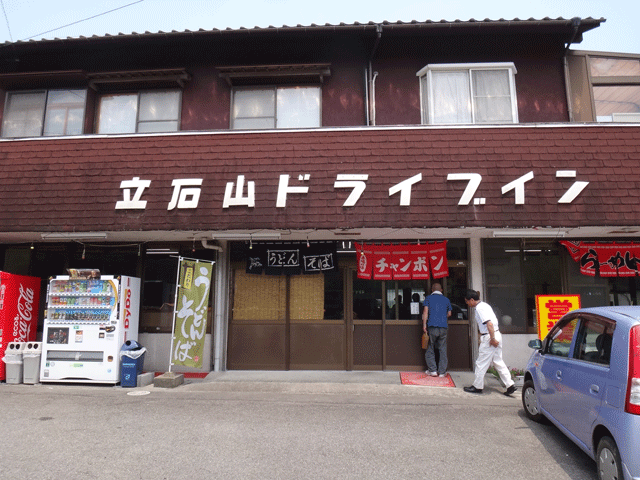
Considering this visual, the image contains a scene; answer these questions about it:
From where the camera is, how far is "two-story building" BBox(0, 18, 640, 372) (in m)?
8.17

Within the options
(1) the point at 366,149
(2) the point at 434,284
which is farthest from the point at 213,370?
(1) the point at 366,149

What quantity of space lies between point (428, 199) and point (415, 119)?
288 cm

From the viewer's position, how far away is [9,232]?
8719 millimetres

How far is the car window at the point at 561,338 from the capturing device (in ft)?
16.8

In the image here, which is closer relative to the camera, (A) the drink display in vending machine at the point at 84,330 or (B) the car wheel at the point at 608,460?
(B) the car wheel at the point at 608,460

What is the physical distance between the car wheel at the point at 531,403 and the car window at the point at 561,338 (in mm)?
837

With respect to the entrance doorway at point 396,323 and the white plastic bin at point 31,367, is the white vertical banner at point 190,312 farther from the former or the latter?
the entrance doorway at point 396,323

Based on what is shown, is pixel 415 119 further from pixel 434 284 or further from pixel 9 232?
pixel 9 232

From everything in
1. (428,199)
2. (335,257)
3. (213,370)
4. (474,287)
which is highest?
(428,199)

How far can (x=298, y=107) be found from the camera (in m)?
10.2

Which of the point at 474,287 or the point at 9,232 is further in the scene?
the point at 474,287

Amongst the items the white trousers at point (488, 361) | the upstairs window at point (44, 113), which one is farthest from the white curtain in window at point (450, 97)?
the upstairs window at point (44, 113)

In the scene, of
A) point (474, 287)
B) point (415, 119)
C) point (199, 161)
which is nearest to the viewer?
point (199, 161)

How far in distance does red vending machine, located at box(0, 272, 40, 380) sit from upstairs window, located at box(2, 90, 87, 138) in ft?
12.2
